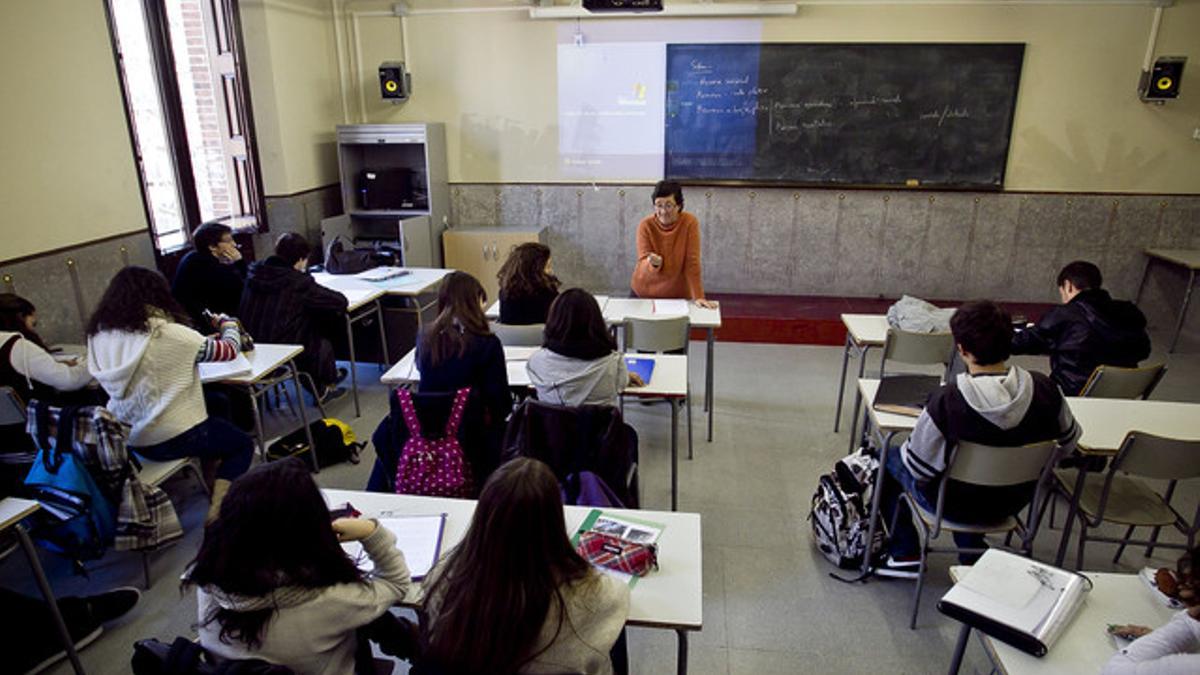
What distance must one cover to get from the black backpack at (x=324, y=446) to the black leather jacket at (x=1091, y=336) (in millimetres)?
3579

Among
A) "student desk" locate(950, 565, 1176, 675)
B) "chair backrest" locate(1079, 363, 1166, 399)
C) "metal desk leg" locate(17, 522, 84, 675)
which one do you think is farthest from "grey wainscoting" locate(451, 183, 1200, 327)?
"metal desk leg" locate(17, 522, 84, 675)

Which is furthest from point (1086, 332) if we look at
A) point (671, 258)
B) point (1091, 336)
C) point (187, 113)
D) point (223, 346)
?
point (187, 113)

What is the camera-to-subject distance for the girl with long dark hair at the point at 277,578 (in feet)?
4.57

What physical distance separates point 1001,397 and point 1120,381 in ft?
4.44

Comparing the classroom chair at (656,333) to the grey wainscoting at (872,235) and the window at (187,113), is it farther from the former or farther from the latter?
the window at (187,113)

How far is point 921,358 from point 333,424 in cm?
333

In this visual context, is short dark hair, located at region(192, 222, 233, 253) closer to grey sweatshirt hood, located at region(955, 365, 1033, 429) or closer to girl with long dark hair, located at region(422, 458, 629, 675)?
girl with long dark hair, located at region(422, 458, 629, 675)

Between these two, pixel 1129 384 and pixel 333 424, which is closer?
pixel 1129 384

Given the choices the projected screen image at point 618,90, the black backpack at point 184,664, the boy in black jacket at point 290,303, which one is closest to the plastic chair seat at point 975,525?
the black backpack at point 184,664

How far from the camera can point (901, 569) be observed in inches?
113

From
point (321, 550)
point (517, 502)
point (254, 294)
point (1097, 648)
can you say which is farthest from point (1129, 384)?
point (254, 294)

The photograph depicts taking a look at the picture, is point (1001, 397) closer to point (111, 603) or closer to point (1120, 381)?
point (1120, 381)

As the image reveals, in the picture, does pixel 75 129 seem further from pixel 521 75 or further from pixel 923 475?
pixel 923 475

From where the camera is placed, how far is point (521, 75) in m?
6.43
